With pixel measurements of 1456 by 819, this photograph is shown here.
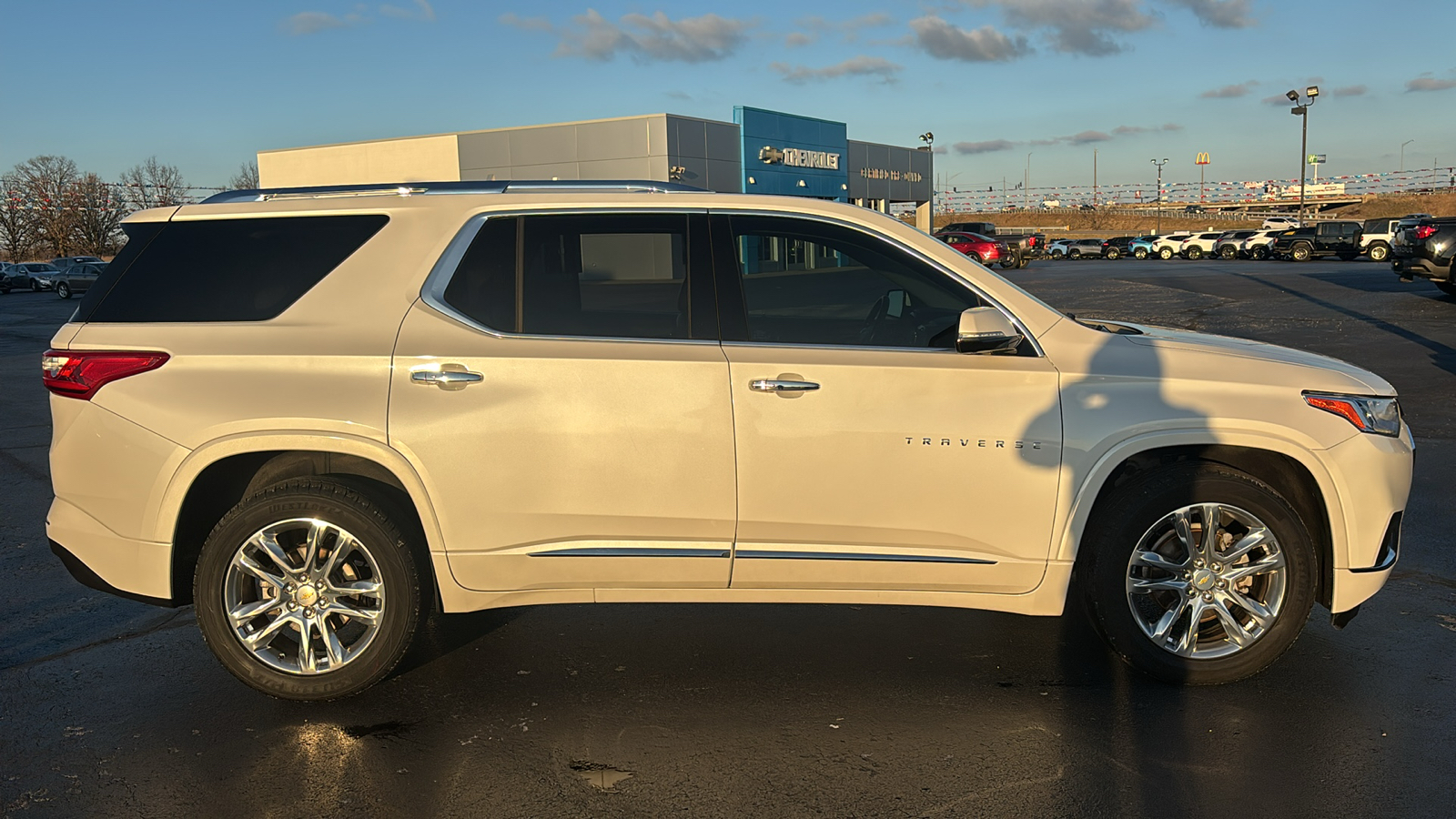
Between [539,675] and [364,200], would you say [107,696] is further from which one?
[364,200]

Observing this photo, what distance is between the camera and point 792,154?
43781 millimetres

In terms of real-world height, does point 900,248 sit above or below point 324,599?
above

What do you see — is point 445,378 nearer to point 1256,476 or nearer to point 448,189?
point 448,189

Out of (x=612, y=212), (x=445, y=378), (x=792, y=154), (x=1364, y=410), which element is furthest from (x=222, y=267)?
(x=792, y=154)

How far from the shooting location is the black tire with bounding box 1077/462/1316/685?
3.87 m

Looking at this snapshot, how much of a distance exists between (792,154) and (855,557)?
136 feet

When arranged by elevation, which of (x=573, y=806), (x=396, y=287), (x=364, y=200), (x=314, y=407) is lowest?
(x=573, y=806)

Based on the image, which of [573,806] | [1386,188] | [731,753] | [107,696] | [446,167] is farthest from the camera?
[1386,188]

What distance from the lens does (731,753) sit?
3559 millimetres

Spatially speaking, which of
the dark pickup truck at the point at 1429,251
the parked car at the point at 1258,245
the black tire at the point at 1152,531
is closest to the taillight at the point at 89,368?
the black tire at the point at 1152,531

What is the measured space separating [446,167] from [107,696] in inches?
A: 1546

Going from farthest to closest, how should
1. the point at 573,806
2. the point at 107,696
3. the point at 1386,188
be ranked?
the point at 1386,188
the point at 107,696
the point at 573,806

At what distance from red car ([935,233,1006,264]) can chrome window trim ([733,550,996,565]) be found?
3560 centimetres

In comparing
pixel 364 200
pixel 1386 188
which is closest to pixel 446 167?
pixel 364 200
